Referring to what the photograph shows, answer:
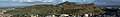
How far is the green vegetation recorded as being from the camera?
3.33 m

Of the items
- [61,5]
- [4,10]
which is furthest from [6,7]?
[61,5]

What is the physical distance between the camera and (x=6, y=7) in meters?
3.30

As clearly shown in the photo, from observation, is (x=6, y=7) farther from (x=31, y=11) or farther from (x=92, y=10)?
(x=92, y=10)

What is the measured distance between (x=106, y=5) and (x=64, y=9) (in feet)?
2.02

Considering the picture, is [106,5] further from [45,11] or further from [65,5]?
[45,11]

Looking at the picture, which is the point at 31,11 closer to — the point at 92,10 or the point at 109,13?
the point at 92,10

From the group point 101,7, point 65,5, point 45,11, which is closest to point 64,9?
point 65,5

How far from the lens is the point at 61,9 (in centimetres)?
339

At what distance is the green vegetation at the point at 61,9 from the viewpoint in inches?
131

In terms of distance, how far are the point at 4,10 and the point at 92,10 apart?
127 centimetres

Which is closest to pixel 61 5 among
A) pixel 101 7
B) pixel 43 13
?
pixel 43 13

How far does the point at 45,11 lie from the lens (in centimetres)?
335

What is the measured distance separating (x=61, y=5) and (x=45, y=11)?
0.25m

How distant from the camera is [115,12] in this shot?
11.1 ft
